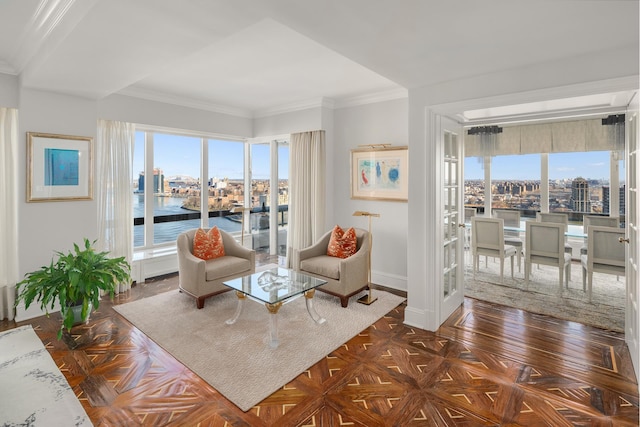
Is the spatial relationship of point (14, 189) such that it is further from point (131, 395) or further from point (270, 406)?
point (270, 406)

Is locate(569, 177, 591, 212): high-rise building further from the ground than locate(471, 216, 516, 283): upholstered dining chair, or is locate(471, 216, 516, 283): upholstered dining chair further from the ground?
locate(569, 177, 591, 212): high-rise building

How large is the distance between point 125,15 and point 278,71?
202 cm

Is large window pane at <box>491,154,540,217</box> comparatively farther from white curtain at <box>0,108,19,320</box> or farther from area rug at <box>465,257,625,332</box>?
white curtain at <box>0,108,19,320</box>

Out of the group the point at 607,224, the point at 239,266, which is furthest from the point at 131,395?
the point at 607,224

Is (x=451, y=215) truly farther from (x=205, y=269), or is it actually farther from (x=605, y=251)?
(x=205, y=269)

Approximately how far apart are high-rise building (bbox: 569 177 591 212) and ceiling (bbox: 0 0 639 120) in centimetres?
327

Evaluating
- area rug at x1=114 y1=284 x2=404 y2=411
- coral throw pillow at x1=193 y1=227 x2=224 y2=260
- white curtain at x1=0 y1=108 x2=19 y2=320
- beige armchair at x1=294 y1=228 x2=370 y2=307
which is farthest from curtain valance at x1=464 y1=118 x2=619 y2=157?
white curtain at x1=0 y1=108 x2=19 y2=320

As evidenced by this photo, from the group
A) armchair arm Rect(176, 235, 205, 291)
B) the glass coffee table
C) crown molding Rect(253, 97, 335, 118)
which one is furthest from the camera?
crown molding Rect(253, 97, 335, 118)

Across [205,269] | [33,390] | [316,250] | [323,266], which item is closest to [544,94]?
[323,266]

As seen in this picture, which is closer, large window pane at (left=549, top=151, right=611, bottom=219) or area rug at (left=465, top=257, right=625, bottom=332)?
area rug at (left=465, top=257, right=625, bottom=332)

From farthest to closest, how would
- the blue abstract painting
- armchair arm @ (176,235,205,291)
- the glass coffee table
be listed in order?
1. armchair arm @ (176,235,205,291)
2. the blue abstract painting
3. the glass coffee table

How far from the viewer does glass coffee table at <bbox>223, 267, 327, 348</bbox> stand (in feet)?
10.0

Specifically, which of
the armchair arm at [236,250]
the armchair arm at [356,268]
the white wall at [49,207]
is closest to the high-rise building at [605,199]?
the armchair arm at [356,268]

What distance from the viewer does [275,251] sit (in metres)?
6.31
